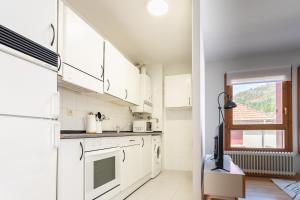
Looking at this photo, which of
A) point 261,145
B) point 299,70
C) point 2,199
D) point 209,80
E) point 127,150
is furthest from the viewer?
point 209,80

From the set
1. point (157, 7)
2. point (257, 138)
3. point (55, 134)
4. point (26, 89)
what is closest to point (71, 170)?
point (55, 134)

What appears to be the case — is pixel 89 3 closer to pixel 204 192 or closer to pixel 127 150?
pixel 127 150

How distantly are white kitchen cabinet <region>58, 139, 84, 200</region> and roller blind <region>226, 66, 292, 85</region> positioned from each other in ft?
13.1

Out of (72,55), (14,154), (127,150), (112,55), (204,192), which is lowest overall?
(204,192)

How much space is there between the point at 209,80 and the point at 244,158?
196cm

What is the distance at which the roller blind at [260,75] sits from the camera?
4.30 metres

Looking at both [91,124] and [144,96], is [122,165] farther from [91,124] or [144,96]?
[144,96]

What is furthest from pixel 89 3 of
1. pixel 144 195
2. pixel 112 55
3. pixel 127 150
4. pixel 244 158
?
pixel 244 158

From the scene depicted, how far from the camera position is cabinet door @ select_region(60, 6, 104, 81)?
1989 millimetres

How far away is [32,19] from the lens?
127 cm

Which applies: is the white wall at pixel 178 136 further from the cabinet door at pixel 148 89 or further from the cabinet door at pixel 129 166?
the cabinet door at pixel 129 166

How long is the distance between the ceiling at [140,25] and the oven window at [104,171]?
6.25 feet

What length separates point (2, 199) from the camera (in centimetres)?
104

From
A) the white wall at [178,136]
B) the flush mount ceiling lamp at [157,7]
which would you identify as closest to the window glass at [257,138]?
the white wall at [178,136]
